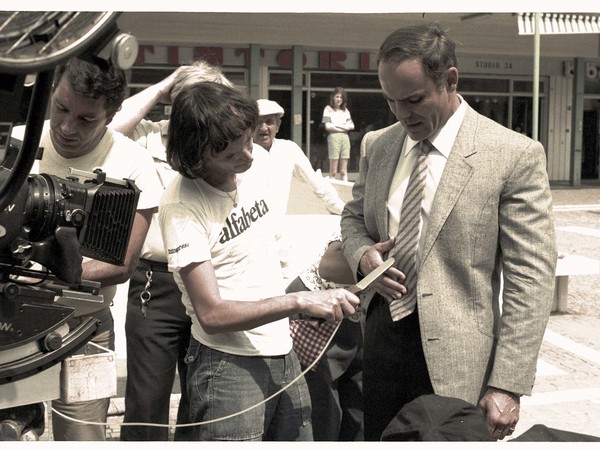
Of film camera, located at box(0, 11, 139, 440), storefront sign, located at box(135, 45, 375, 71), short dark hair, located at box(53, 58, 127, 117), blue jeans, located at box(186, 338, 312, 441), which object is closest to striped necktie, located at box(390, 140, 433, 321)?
blue jeans, located at box(186, 338, 312, 441)

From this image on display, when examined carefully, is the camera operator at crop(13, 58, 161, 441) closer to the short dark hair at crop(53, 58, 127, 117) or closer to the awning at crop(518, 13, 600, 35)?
the short dark hair at crop(53, 58, 127, 117)

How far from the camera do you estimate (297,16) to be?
17.4m

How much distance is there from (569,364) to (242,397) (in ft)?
12.8

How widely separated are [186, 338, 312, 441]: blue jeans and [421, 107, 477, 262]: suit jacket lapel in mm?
589

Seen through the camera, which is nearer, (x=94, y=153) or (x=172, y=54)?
(x=94, y=153)

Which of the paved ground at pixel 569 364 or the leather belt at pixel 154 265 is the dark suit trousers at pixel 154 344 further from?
the paved ground at pixel 569 364

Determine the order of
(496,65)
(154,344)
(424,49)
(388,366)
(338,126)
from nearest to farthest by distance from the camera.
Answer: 1. (424,49)
2. (388,366)
3. (154,344)
4. (338,126)
5. (496,65)

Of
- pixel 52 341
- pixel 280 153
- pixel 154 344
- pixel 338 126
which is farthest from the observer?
pixel 338 126

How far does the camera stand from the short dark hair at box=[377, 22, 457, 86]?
2.34 meters

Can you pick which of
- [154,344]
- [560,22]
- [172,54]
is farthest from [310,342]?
[172,54]

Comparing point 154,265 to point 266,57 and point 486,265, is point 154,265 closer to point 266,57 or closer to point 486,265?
point 486,265

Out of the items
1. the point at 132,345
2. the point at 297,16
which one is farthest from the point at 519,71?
the point at 132,345

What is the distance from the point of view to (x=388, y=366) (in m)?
2.60
